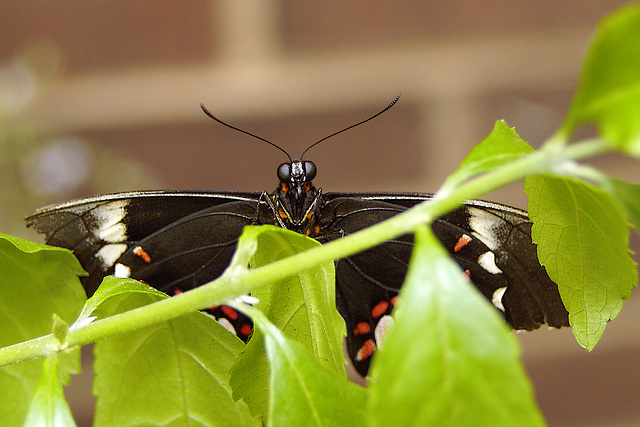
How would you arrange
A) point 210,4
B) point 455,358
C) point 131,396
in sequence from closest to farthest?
point 455,358 < point 131,396 < point 210,4

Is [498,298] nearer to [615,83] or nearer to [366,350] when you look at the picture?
[366,350]

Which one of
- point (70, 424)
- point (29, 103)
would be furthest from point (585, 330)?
point (29, 103)

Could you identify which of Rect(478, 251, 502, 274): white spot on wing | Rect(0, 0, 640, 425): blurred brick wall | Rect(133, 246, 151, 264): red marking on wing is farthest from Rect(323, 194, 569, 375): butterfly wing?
Rect(0, 0, 640, 425): blurred brick wall

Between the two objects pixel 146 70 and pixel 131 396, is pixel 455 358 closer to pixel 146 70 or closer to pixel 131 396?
pixel 131 396

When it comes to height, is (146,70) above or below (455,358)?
above

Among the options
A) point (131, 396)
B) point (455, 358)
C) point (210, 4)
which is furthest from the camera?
point (210, 4)

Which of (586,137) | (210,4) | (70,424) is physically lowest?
(70,424)
